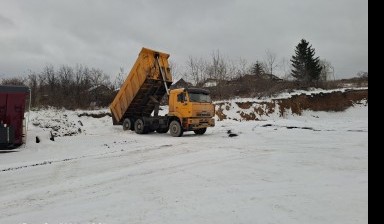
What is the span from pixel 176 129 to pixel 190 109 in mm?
1470

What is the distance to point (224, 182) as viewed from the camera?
→ 5.99m

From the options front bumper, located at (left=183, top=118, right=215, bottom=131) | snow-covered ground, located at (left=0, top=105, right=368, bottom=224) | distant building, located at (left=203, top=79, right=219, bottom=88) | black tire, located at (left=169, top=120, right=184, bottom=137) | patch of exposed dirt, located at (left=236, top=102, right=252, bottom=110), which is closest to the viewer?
snow-covered ground, located at (left=0, top=105, right=368, bottom=224)

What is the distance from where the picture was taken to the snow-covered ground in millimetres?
4246

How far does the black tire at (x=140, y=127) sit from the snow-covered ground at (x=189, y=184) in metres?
6.20

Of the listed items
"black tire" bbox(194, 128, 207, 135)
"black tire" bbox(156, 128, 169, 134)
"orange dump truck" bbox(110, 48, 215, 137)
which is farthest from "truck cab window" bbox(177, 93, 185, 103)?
"black tire" bbox(156, 128, 169, 134)

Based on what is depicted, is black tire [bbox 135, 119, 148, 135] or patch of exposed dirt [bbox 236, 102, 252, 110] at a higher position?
patch of exposed dirt [bbox 236, 102, 252, 110]

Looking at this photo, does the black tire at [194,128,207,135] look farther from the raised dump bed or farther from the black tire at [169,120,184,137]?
the raised dump bed

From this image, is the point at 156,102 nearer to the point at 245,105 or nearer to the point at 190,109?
the point at 190,109

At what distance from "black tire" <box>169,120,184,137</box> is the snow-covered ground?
4.38m

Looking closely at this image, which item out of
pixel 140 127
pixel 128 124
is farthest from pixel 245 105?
pixel 140 127

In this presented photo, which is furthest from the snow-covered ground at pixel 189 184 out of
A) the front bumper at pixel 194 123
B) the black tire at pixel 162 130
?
the black tire at pixel 162 130

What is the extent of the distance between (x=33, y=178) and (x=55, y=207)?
268 centimetres
